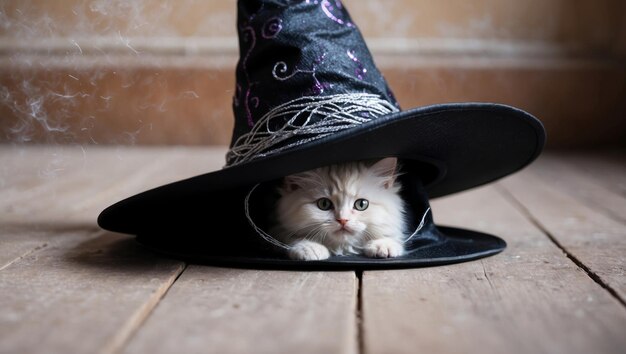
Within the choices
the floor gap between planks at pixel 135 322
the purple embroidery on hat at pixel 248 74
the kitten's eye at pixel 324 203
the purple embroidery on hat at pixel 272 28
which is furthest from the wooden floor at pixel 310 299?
the purple embroidery on hat at pixel 272 28

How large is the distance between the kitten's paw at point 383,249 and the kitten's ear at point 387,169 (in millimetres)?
98

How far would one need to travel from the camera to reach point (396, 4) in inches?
126

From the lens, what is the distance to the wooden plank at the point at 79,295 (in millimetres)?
837

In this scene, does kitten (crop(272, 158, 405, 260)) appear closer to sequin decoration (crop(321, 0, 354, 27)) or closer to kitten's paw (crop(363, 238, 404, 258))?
kitten's paw (crop(363, 238, 404, 258))

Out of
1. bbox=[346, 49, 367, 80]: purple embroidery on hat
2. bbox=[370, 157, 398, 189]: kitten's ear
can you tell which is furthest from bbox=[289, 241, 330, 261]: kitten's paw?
bbox=[346, 49, 367, 80]: purple embroidery on hat

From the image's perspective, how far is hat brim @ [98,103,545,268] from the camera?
3.52ft

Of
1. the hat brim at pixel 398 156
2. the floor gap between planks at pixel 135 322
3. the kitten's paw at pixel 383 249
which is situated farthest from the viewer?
the kitten's paw at pixel 383 249

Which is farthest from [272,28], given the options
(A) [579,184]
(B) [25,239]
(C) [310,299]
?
(A) [579,184]

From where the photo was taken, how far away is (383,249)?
3.86ft

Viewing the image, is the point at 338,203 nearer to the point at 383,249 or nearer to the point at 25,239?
the point at 383,249

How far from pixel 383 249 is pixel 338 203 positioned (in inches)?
3.9

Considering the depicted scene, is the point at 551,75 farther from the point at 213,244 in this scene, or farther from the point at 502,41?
the point at 213,244

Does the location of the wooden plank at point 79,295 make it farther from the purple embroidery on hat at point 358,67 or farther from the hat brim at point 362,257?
the purple embroidery on hat at point 358,67

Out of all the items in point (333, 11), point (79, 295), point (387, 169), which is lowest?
point (79, 295)
